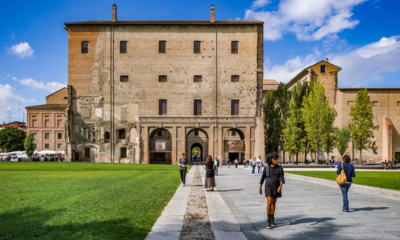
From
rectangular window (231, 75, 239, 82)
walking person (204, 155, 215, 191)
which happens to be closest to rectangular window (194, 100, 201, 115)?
rectangular window (231, 75, 239, 82)

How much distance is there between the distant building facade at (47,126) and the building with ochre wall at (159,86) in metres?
25.0

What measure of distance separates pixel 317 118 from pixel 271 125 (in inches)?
253

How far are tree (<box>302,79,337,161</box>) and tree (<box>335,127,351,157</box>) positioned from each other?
454cm

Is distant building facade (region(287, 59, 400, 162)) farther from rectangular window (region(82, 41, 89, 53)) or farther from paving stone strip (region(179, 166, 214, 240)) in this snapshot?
paving stone strip (region(179, 166, 214, 240))

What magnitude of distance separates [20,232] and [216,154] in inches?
1348

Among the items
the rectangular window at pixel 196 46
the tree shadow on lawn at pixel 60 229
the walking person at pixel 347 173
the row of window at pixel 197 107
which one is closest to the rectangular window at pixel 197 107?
the row of window at pixel 197 107

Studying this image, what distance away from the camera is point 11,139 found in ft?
224

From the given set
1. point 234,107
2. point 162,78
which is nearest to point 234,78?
point 234,107

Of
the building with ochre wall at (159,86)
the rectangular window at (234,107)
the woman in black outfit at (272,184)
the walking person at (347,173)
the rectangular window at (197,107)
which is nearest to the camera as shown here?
the woman in black outfit at (272,184)

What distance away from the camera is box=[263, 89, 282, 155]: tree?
134 feet

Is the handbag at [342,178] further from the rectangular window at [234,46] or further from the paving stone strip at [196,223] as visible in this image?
the rectangular window at [234,46]

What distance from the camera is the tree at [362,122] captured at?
4103 cm

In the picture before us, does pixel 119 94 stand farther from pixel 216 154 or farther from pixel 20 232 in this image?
pixel 20 232

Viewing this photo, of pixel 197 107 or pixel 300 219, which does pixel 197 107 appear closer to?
pixel 197 107
